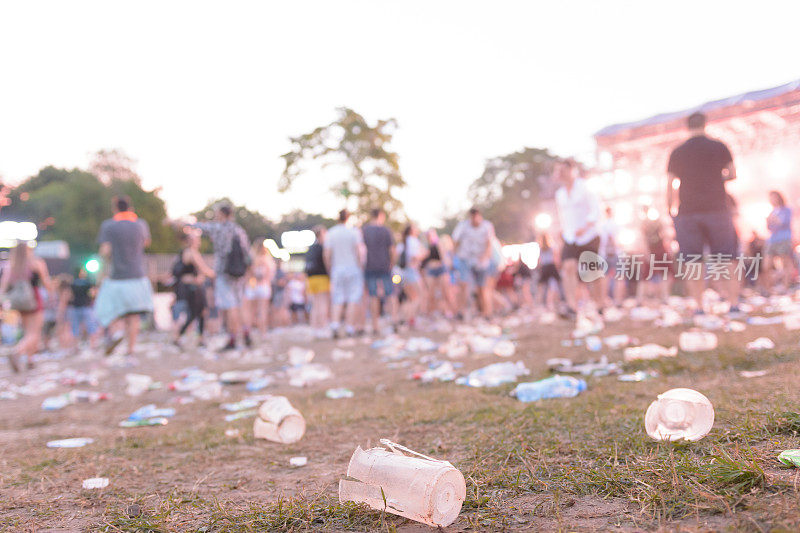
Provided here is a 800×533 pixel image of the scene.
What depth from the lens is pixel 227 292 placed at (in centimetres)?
773

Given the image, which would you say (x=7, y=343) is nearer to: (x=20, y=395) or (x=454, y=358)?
(x=20, y=395)

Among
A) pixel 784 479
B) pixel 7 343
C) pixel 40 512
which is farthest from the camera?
pixel 7 343

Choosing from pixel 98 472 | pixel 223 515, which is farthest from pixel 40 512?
pixel 223 515

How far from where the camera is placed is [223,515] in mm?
1818

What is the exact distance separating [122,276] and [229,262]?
1300 millimetres

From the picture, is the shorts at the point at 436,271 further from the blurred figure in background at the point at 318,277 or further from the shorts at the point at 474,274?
the blurred figure in background at the point at 318,277

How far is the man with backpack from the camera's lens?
7.55m

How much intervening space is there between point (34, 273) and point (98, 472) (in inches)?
227

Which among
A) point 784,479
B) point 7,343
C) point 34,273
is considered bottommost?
point 7,343

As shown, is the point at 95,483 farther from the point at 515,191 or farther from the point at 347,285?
the point at 515,191

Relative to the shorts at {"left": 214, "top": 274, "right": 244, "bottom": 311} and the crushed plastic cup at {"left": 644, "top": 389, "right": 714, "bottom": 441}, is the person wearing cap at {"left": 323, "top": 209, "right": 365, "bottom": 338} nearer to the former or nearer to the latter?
the shorts at {"left": 214, "top": 274, "right": 244, "bottom": 311}

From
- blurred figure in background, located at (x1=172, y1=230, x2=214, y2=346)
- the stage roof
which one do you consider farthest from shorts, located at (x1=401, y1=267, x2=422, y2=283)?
the stage roof

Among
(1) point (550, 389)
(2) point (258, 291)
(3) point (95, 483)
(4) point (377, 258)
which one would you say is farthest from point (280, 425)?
(2) point (258, 291)

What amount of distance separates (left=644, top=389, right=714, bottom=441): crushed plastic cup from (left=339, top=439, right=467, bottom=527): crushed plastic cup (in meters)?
0.90
